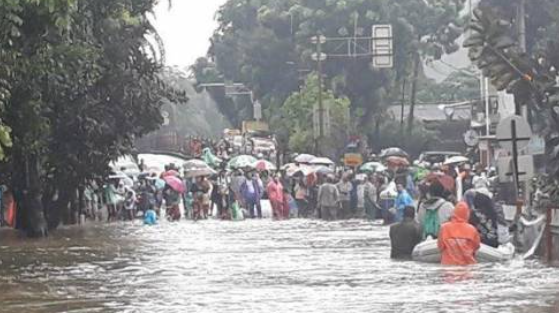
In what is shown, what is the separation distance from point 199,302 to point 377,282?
9.83 ft

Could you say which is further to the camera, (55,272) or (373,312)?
(55,272)

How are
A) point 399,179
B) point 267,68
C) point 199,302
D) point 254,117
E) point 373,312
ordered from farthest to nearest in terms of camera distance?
point 254,117
point 267,68
point 399,179
point 199,302
point 373,312

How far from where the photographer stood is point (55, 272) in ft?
66.2

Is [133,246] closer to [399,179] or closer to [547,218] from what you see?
[547,218]

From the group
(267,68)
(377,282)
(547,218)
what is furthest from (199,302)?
(267,68)

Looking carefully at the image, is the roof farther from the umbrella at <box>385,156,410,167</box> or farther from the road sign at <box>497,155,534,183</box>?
the road sign at <box>497,155,534,183</box>

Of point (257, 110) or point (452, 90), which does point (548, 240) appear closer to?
point (257, 110)

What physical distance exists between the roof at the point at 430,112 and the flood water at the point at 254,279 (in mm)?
43378

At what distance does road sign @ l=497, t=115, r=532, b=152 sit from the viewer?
2141 centimetres

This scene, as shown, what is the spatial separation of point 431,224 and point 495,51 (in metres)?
2.84

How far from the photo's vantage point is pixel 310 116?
6191cm

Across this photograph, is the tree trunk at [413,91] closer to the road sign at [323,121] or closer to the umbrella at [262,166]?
the road sign at [323,121]

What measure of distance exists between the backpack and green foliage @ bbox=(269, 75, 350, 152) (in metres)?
37.5

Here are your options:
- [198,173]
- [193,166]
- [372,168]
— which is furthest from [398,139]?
[198,173]
